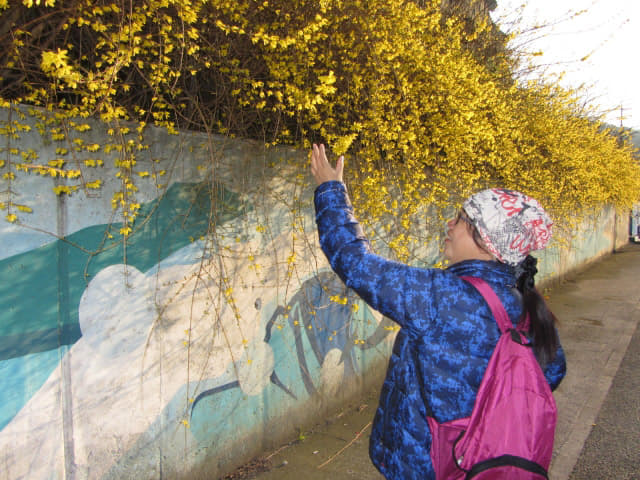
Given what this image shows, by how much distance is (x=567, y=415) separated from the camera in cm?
416

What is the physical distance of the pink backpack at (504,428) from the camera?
1204 millimetres

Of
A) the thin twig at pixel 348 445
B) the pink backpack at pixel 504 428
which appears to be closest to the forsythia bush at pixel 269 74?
the pink backpack at pixel 504 428

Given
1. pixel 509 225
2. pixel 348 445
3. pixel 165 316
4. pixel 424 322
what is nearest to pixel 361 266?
pixel 424 322

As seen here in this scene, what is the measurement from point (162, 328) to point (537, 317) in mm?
2120

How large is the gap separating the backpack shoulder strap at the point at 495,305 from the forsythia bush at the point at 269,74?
126 centimetres

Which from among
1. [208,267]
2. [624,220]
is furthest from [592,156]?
[624,220]

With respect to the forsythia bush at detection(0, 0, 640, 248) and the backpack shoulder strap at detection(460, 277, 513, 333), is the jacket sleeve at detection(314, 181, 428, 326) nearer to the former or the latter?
the backpack shoulder strap at detection(460, 277, 513, 333)

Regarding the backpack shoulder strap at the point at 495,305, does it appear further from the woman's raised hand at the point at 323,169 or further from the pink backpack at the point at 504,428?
the woman's raised hand at the point at 323,169

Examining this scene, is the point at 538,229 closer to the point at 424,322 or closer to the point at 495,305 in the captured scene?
the point at 495,305

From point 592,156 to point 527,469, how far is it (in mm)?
7875

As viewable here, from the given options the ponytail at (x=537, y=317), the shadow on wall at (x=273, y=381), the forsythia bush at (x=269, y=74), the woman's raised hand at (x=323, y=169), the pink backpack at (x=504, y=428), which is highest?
the forsythia bush at (x=269, y=74)

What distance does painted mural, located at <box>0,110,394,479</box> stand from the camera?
87.8 inches

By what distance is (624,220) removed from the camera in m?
20.6

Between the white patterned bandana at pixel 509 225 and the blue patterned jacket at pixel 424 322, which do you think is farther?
the white patterned bandana at pixel 509 225
